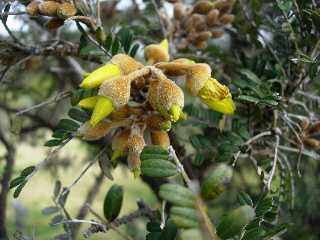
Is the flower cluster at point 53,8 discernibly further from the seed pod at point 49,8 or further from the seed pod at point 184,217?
the seed pod at point 184,217

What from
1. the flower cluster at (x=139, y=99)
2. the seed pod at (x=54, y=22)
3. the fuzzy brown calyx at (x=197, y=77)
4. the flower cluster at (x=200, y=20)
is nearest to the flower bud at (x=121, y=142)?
the flower cluster at (x=139, y=99)

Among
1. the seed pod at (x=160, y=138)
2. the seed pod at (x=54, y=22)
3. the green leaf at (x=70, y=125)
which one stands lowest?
the green leaf at (x=70, y=125)

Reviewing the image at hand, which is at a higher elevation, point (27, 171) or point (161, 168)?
point (161, 168)

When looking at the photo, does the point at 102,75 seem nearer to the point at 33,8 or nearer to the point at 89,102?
the point at 89,102

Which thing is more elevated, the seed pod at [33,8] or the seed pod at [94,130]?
the seed pod at [33,8]

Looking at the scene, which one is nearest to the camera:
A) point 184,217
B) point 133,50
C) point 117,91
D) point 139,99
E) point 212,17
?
point 184,217

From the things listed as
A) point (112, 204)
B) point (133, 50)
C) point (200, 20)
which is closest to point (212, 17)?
point (200, 20)

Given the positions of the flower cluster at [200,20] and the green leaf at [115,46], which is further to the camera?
the flower cluster at [200,20]

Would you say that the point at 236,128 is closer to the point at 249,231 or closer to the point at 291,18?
the point at 291,18
